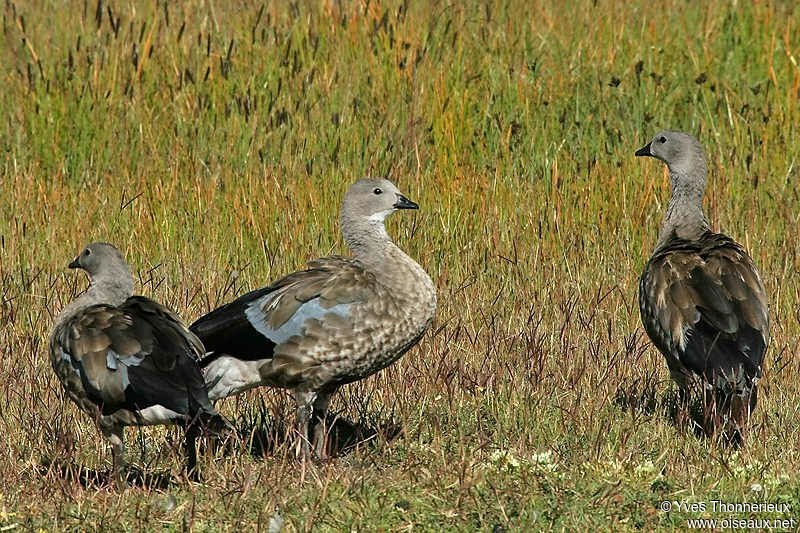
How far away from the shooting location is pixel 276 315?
21.7 ft

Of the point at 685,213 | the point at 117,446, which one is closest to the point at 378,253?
the point at 117,446

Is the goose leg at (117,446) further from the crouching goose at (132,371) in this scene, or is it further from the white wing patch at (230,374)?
the white wing patch at (230,374)

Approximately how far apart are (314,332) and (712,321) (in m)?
2.19

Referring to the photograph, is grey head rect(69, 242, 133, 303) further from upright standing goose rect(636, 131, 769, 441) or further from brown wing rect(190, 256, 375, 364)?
upright standing goose rect(636, 131, 769, 441)

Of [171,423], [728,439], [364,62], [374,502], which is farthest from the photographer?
[364,62]

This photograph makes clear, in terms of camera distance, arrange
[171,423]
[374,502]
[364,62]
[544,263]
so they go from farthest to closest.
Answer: [364,62], [544,263], [171,423], [374,502]

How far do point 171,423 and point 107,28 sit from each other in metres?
7.51

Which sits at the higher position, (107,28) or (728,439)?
(107,28)

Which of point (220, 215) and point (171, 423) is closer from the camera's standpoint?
point (171, 423)

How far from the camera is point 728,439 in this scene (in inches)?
256

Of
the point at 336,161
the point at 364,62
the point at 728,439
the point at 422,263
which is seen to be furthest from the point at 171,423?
the point at 364,62

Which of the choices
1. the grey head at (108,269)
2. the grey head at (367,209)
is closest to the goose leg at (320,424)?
the grey head at (367,209)

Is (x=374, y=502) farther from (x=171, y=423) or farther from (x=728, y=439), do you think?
(x=728, y=439)

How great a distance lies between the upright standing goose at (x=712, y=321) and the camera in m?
6.56
